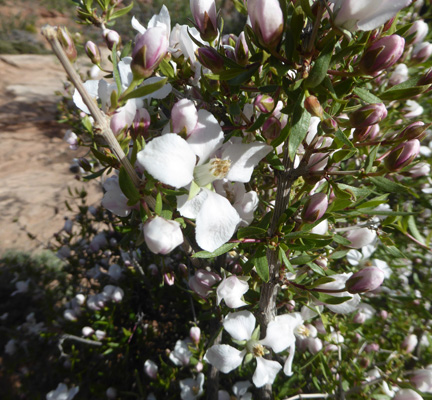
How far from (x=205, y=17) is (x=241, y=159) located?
0.34 meters

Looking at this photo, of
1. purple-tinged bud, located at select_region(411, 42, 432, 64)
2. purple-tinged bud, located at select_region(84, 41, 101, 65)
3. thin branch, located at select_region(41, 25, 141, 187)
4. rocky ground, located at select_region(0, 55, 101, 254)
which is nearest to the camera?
thin branch, located at select_region(41, 25, 141, 187)

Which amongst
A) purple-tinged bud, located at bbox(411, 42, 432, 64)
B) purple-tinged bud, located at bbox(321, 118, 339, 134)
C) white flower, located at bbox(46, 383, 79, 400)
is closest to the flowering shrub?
purple-tinged bud, located at bbox(321, 118, 339, 134)

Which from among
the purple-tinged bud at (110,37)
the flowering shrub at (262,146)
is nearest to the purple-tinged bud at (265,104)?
the flowering shrub at (262,146)

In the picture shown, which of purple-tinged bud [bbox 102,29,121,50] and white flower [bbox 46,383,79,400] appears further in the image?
white flower [bbox 46,383,79,400]

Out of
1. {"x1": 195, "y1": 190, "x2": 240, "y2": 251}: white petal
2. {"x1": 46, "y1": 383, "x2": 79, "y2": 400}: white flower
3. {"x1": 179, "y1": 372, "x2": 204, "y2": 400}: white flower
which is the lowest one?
{"x1": 46, "y1": 383, "x2": 79, "y2": 400}: white flower

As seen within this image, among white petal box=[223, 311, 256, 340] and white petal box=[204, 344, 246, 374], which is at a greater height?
white petal box=[223, 311, 256, 340]

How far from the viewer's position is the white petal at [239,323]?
0.92m

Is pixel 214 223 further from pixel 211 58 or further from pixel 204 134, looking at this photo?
pixel 211 58

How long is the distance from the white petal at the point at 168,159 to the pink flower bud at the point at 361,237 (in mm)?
621

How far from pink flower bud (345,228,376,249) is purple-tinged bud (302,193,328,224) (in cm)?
30

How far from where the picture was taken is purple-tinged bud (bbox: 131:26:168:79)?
56 centimetres

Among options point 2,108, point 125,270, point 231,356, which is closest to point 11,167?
point 2,108

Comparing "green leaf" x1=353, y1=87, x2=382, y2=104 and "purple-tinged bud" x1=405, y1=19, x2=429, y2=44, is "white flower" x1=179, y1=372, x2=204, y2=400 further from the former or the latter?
"purple-tinged bud" x1=405, y1=19, x2=429, y2=44

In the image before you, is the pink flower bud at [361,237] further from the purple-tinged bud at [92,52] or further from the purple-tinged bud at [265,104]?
the purple-tinged bud at [92,52]
